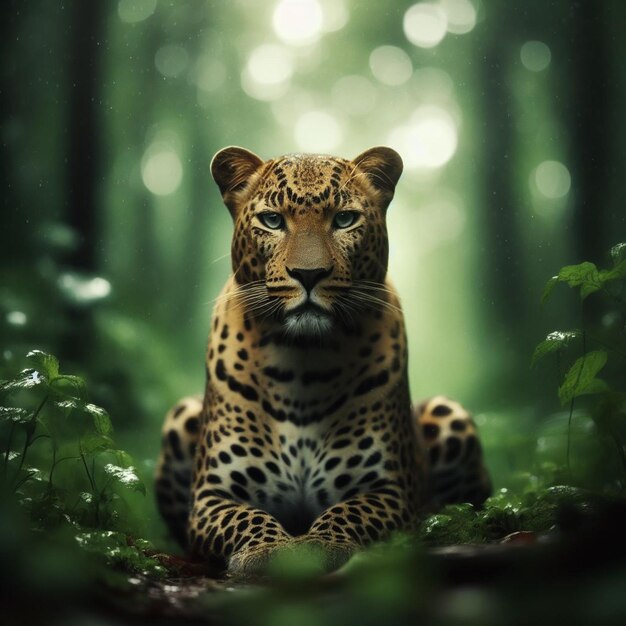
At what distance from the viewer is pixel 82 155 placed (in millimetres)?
7934

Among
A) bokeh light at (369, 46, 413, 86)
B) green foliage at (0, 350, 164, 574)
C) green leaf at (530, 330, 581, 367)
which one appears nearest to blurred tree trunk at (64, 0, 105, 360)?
green foliage at (0, 350, 164, 574)

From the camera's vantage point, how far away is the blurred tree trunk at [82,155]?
7805 mm

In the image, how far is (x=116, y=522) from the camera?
4.16 m

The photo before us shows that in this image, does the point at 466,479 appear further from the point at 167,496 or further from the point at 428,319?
the point at 428,319

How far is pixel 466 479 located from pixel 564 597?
13.4ft

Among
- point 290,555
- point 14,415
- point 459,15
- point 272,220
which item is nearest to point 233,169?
point 272,220

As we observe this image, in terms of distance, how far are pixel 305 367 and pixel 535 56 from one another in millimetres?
7874

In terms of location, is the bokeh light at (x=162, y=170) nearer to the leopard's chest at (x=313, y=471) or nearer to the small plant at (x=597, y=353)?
the leopard's chest at (x=313, y=471)

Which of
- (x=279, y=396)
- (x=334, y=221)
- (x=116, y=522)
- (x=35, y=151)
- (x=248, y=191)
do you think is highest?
(x=35, y=151)

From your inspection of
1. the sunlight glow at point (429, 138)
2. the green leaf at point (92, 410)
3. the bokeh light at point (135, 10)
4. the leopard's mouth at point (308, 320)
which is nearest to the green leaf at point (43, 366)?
the green leaf at point (92, 410)

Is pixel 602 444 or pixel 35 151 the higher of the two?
pixel 35 151

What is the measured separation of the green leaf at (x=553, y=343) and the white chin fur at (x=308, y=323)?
41.1 inches

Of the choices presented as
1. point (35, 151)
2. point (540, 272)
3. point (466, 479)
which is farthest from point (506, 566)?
point (540, 272)

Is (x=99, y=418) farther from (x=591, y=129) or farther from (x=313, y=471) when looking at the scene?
(x=591, y=129)
